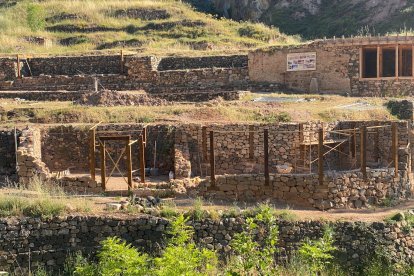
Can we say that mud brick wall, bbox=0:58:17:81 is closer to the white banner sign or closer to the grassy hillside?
the grassy hillside

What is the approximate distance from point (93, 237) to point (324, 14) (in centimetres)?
3306

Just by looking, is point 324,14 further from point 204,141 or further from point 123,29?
point 204,141

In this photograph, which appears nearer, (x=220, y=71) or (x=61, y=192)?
(x=61, y=192)

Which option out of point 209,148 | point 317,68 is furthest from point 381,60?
point 209,148

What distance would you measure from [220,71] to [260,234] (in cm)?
1631

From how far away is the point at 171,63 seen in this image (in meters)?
31.2

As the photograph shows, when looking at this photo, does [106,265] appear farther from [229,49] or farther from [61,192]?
[229,49]

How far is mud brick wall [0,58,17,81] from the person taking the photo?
1220 inches

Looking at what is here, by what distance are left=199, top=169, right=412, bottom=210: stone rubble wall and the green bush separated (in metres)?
27.8

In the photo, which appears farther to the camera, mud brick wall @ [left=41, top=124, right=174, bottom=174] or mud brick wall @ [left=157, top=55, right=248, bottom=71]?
mud brick wall @ [left=157, top=55, right=248, bottom=71]

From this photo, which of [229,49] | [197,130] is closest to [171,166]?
[197,130]

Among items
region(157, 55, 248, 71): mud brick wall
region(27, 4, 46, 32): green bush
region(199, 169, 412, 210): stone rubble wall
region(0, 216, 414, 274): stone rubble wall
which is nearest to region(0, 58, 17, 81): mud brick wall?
region(157, 55, 248, 71): mud brick wall

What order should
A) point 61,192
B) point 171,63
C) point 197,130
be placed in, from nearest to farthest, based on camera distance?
point 61,192
point 197,130
point 171,63

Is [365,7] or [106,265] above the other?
[365,7]
